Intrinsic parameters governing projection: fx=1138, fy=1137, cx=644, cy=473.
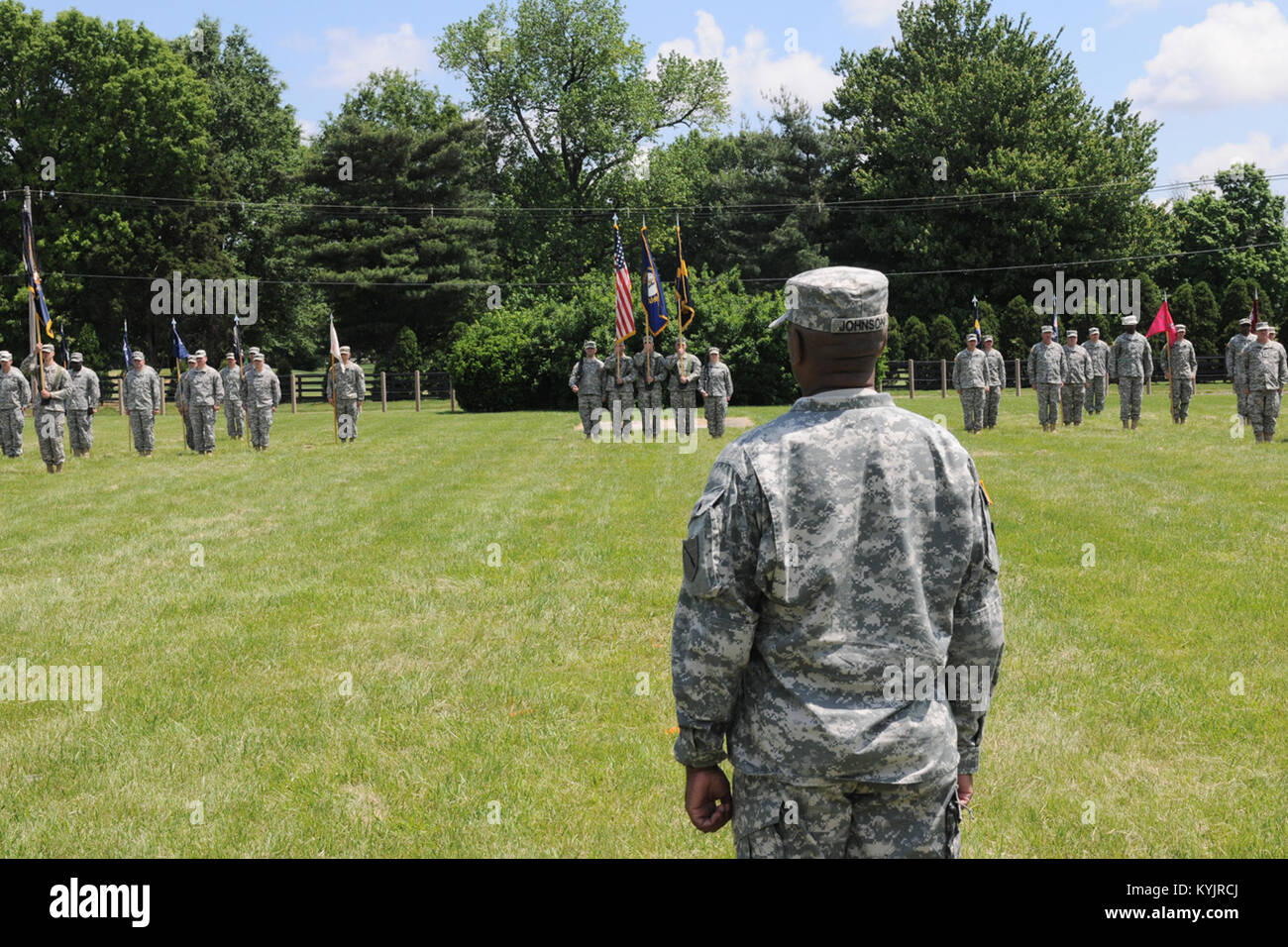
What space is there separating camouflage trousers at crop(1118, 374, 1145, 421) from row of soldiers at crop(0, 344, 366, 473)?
17364 millimetres

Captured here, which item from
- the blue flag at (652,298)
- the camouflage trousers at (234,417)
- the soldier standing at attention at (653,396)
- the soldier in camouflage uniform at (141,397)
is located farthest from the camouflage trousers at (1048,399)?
the camouflage trousers at (234,417)

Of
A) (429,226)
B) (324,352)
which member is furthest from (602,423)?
(324,352)

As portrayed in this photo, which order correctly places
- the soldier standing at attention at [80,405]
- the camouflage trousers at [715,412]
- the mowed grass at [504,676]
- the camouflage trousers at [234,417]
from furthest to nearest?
the camouflage trousers at [234,417]
the camouflage trousers at [715,412]
the soldier standing at attention at [80,405]
the mowed grass at [504,676]

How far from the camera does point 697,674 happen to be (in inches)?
113

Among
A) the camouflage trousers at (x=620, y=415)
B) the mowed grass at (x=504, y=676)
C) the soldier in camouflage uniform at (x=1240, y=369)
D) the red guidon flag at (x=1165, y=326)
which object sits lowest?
the mowed grass at (x=504, y=676)

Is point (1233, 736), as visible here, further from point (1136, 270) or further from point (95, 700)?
point (1136, 270)

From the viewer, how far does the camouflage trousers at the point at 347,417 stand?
88.0 ft

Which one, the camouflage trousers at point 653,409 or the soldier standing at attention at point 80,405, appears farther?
the camouflage trousers at point 653,409

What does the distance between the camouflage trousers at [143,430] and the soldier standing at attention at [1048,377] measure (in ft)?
62.6

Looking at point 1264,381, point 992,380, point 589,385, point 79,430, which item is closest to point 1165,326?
point 992,380

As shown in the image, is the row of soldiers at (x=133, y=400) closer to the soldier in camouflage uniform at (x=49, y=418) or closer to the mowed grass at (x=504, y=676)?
the soldier in camouflage uniform at (x=49, y=418)

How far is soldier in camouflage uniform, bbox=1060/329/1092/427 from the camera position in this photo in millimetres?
25562

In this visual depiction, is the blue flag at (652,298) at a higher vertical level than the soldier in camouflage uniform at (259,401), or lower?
higher
